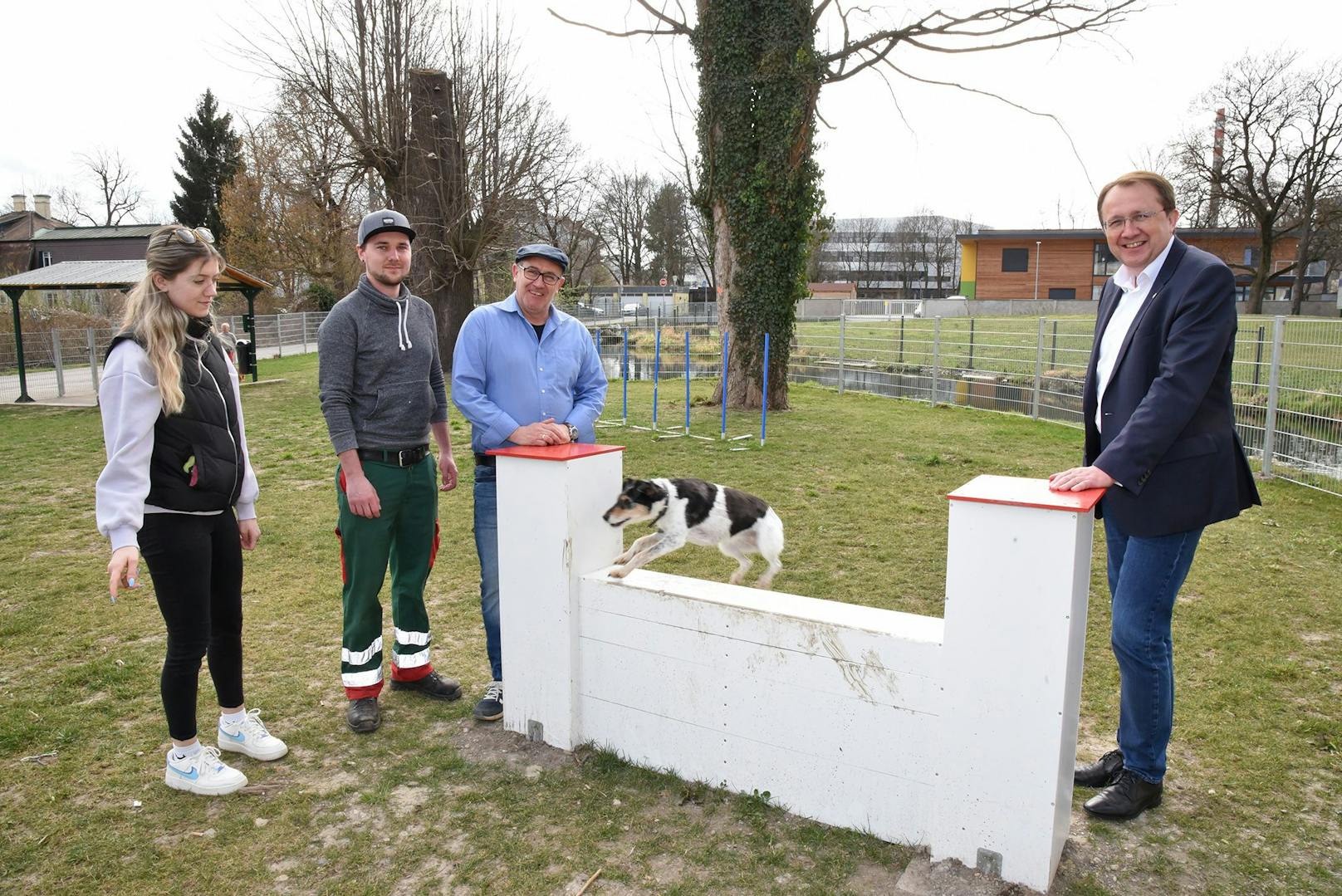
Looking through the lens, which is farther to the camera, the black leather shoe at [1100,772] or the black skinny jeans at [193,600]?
the black leather shoe at [1100,772]

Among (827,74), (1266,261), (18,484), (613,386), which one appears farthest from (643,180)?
(18,484)

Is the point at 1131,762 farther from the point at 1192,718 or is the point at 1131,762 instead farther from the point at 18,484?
the point at 18,484

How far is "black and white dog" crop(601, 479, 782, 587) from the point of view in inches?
122

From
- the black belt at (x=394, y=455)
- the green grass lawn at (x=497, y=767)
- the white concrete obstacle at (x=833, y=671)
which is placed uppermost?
the black belt at (x=394, y=455)

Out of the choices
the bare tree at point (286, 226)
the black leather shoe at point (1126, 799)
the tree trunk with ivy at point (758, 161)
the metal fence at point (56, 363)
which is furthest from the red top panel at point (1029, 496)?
the bare tree at point (286, 226)

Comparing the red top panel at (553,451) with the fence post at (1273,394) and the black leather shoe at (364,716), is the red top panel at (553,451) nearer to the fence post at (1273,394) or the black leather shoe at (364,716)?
the black leather shoe at (364,716)

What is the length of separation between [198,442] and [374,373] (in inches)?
27.0

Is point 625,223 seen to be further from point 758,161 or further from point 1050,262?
point 758,161

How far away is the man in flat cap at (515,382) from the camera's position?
127 inches

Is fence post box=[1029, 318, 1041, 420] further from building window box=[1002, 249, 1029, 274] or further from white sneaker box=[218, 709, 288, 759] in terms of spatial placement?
building window box=[1002, 249, 1029, 274]

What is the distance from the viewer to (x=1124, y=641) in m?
2.60

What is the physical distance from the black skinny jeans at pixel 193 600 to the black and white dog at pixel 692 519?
1.35 m

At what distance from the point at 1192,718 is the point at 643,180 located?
170 feet

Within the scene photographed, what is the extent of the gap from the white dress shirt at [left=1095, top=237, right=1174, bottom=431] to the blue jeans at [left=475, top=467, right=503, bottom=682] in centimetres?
225
